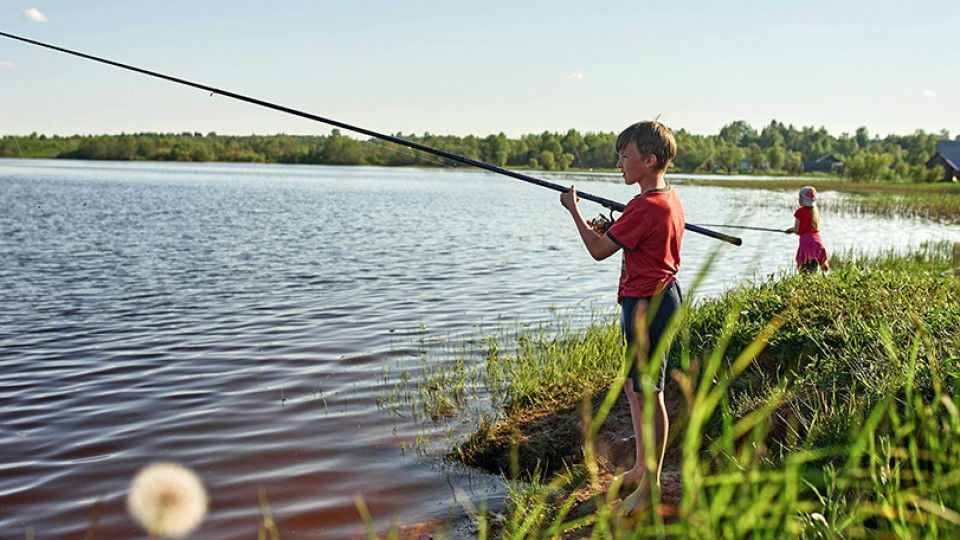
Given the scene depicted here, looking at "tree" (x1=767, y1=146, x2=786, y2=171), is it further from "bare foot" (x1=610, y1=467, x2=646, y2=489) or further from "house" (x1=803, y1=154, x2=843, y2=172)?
"bare foot" (x1=610, y1=467, x2=646, y2=489)

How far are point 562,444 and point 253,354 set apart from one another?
4482mm

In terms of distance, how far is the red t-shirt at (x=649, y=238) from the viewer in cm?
385

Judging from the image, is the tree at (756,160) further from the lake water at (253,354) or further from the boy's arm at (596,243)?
the boy's arm at (596,243)

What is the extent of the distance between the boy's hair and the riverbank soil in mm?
1978

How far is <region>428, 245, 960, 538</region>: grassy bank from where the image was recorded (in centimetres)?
272

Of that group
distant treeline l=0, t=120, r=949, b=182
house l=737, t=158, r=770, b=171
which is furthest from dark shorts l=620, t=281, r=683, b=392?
house l=737, t=158, r=770, b=171

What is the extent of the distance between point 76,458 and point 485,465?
10.3 feet

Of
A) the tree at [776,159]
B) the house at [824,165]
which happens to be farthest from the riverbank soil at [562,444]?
the house at [824,165]

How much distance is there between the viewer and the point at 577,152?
135m

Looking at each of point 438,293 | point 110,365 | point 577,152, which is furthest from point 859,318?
point 577,152

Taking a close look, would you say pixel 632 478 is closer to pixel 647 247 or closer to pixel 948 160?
pixel 647 247

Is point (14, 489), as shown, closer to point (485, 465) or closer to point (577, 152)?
point (485, 465)

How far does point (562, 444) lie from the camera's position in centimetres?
550

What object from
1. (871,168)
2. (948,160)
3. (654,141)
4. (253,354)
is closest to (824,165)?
(948,160)
